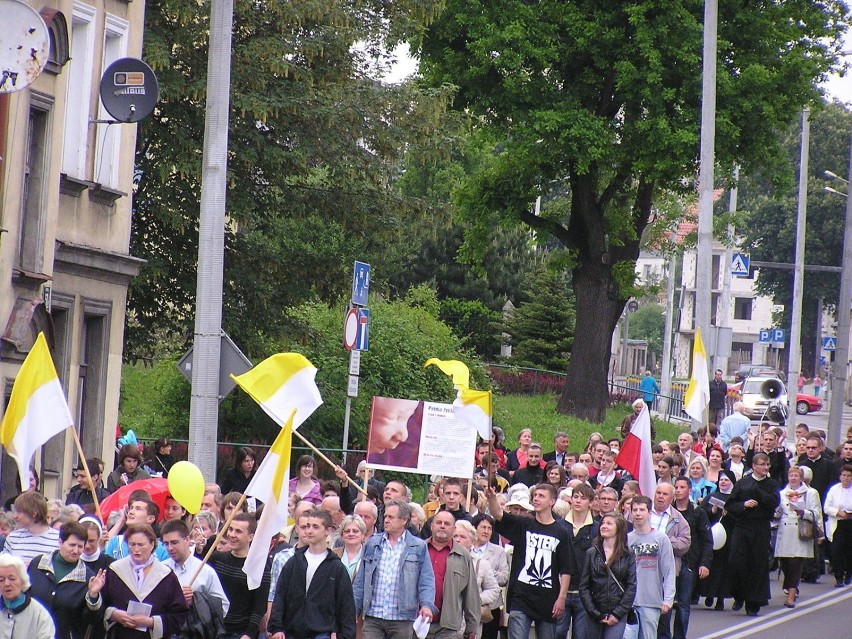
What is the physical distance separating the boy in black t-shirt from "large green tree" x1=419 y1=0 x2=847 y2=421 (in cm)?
2161

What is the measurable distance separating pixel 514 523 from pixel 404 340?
56.8ft

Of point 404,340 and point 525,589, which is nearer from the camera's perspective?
point 525,589

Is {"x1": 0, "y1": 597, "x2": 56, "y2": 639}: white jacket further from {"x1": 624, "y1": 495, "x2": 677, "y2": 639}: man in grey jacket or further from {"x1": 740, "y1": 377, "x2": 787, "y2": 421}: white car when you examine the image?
{"x1": 740, "y1": 377, "x2": 787, "y2": 421}: white car

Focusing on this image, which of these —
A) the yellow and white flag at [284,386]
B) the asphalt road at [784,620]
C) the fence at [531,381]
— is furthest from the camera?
the fence at [531,381]

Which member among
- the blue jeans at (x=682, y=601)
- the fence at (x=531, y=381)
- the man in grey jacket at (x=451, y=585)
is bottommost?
the blue jeans at (x=682, y=601)

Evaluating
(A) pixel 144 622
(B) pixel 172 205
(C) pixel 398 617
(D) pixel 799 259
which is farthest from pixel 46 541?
(D) pixel 799 259

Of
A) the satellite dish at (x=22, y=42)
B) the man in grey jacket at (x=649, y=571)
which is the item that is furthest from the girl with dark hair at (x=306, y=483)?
the satellite dish at (x=22, y=42)

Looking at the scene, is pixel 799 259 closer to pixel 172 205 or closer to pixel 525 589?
pixel 172 205

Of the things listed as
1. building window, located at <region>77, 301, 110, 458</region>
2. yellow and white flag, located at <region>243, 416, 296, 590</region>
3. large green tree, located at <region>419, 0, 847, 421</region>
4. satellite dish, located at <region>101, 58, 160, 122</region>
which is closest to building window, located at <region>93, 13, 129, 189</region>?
satellite dish, located at <region>101, 58, 160, 122</region>

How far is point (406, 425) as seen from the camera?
1705 cm

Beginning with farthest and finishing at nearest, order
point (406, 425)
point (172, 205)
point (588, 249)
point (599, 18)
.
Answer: point (588, 249) < point (599, 18) < point (172, 205) < point (406, 425)

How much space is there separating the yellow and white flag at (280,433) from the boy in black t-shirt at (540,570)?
1.82 m

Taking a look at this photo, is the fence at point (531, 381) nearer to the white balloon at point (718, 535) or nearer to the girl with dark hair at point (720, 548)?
the girl with dark hair at point (720, 548)

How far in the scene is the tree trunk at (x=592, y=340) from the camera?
37.1m
